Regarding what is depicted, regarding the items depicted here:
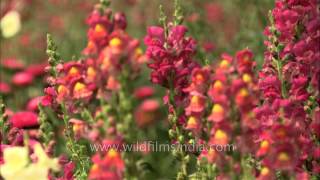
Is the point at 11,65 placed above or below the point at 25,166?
above

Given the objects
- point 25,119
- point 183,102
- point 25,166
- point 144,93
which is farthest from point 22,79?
point 25,166

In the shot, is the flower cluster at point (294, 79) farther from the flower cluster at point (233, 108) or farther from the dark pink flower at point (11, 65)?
the dark pink flower at point (11, 65)

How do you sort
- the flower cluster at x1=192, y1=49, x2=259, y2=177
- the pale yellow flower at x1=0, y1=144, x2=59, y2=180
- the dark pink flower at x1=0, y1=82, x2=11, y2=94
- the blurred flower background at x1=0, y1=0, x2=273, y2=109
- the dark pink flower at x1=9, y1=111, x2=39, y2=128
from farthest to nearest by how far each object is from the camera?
the dark pink flower at x1=0, y1=82, x2=11, y2=94, the blurred flower background at x1=0, y1=0, x2=273, y2=109, the dark pink flower at x1=9, y1=111, x2=39, y2=128, the pale yellow flower at x1=0, y1=144, x2=59, y2=180, the flower cluster at x1=192, y1=49, x2=259, y2=177

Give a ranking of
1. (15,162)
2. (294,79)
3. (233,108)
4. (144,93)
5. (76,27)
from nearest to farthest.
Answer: (233,108), (15,162), (294,79), (144,93), (76,27)

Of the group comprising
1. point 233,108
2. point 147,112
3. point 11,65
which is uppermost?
point 11,65

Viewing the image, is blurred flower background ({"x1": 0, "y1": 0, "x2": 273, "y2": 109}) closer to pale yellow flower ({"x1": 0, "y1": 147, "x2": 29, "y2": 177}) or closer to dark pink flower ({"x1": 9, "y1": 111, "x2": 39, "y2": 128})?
dark pink flower ({"x1": 9, "y1": 111, "x2": 39, "y2": 128})

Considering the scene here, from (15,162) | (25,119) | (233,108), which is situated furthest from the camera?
(25,119)

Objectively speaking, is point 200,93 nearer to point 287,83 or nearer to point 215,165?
point 215,165

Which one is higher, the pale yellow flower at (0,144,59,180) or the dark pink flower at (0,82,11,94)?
the dark pink flower at (0,82,11,94)

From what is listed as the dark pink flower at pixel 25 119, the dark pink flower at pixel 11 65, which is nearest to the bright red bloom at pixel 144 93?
the dark pink flower at pixel 11 65

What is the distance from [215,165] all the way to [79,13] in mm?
6050

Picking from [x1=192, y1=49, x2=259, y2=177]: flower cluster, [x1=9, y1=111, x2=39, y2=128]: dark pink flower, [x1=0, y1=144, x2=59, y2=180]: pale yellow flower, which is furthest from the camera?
[x1=9, y1=111, x2=39, y2=128]: dark pink flower

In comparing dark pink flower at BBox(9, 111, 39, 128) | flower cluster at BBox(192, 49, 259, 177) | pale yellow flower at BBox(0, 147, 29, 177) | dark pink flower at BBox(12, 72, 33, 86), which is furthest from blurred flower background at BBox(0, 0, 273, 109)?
flower cluster at BBox(192, 49, 259, 177)

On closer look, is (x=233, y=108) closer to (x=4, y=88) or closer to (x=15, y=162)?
(x=15, y=162)
